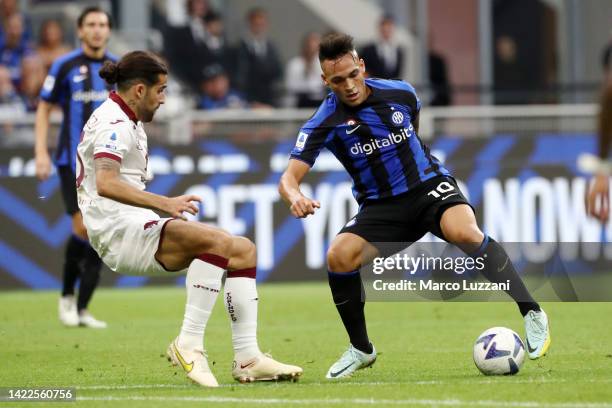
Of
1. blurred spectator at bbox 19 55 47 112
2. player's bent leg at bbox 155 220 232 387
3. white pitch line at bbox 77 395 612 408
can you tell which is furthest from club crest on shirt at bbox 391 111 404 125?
blurred spectator at bbox 19 55 47 112

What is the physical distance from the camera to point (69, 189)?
36.8 feet

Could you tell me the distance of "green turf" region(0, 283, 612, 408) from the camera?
6.79m

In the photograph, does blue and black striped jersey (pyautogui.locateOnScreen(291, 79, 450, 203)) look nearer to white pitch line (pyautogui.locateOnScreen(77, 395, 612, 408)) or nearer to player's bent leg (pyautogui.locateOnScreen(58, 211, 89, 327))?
white pitch line (pyautogui.locateOnScreen(77, 395, 612, 408))

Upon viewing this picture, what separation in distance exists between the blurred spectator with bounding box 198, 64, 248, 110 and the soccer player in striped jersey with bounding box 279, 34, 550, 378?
8497 millimetres

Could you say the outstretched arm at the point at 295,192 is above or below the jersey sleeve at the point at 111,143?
below

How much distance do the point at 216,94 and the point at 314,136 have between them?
8813 mm

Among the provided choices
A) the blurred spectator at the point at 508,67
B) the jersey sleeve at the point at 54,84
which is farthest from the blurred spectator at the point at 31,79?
the blurred spectator at the point at 508,67

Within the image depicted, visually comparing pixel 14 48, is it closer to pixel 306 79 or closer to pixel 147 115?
pixel 306 79

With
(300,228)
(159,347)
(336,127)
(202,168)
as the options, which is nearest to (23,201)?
(202,168)

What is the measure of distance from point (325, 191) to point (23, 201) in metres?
3.52

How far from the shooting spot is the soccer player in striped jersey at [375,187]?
7.96 meters

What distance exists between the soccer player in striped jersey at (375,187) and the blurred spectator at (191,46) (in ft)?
31.0

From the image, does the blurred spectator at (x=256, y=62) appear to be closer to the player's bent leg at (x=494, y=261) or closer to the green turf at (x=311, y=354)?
the green turf at (x=311, y=354)

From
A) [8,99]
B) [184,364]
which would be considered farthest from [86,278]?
[8,99]
